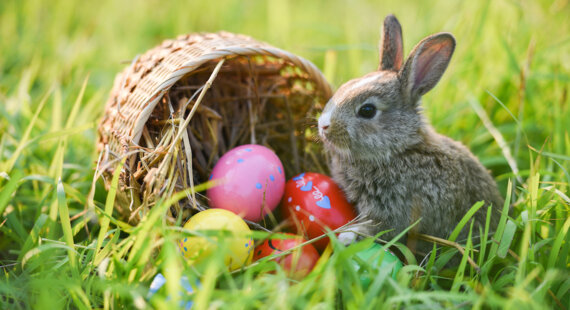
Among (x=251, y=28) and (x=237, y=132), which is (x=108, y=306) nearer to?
(x=237, y=132)

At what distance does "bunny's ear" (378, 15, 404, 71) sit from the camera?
3061 millimetres

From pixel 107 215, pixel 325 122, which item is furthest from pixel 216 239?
pixel 325 122

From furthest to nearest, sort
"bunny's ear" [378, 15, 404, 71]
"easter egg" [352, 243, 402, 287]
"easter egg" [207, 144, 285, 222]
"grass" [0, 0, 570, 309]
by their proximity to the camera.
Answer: "bunny's ear" [378, 15, 404, 71] → "easter egg" [207, 144, 285, 222] → "easter egg" [352, 243, 402, 287] → "grass" [0, 0, 570, 309]

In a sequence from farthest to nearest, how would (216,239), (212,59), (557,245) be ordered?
(212,59) → (557,245) → (216,239)

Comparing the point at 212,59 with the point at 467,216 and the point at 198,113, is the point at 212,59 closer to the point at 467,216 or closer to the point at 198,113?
the point at 198,113

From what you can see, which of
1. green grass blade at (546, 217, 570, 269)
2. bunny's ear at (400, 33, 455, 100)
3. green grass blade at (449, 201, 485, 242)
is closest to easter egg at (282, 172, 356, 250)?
green grass blade at (449, 201, 485, 242)

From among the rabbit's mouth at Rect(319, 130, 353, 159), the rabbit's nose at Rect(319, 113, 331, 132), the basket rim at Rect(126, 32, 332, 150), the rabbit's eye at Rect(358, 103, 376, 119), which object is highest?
Answer: the basket rim at Rect(126, 32, 332, 150)

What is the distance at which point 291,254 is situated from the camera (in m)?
2.27

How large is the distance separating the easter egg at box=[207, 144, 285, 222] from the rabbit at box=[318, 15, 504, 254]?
39cm

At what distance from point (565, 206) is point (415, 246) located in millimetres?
823

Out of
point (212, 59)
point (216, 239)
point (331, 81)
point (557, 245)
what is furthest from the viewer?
point (331, 81)

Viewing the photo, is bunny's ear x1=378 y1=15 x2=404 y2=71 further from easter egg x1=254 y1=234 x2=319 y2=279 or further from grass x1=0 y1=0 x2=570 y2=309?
easter egg x1=254 y1=234 x2=319 y2=279

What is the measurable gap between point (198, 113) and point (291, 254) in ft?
4.37

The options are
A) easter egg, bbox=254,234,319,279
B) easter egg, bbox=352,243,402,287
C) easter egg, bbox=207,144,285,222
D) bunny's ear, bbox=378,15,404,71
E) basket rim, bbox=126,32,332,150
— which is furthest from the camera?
bunny's ear, bbox=378,15,404,71
